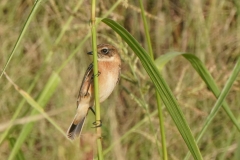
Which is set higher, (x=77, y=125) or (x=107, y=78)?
(x=107, y=78)

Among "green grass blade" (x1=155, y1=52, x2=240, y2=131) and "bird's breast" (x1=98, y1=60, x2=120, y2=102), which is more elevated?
"bird's breast" (x1=98, y1=60, x2=120, y2=102)

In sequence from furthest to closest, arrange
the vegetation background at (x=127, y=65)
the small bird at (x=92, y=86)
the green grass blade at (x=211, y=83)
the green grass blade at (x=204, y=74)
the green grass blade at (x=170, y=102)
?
the vegetation background at (x=127, y=65) → the small bird at (x=92, y=86) → the green grass blade at (x=204, y=74) → the green grass blade at (x=211, y=83) → the green grass blade at (x=170, y=102)

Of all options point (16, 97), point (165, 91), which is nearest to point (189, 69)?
point (16, 97)

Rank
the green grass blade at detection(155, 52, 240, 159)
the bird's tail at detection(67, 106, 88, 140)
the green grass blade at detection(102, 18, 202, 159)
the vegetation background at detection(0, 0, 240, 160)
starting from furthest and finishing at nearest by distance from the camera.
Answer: the vegetation background at detection(0, 0, 240, 160) < the bird's tail at detection(67, 106, 88, 140) < the green grass blade at detection(155, 52, 240, 159) < the green grass blade at detection(102, 18, 202, 159)

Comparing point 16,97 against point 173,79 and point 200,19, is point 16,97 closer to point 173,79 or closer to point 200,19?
point 173,79

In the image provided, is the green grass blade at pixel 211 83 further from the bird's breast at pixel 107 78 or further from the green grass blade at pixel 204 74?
the bird's breast at pixel 107 78

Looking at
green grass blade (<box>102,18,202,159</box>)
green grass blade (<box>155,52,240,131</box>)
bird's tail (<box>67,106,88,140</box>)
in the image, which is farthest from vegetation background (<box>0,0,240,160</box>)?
green grass blade (<box>102,18,202,159</box>)

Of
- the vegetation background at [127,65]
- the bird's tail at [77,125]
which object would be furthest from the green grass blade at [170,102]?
the vegetation background at [127,65]

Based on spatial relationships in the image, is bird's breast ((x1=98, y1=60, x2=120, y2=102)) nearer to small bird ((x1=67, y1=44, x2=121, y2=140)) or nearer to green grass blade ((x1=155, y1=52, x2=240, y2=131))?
small bird ((x1=67, y1=44, x2=121, y2=140))

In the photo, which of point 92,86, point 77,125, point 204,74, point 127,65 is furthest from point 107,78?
point 127,65

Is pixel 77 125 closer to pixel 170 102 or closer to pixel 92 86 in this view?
pixel 92 86

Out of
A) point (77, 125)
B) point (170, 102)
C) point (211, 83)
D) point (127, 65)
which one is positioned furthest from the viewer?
point (127, 65)
